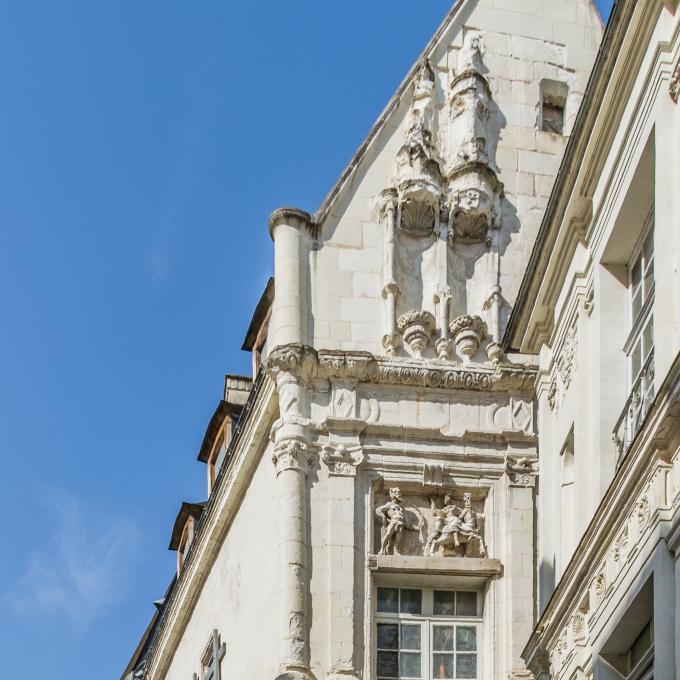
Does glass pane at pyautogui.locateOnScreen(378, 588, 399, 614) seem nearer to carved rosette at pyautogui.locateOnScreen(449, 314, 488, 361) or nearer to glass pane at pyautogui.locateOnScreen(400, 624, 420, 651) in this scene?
glass pane at pyautogui.locateOnScreen(400, 624, 420, 651)

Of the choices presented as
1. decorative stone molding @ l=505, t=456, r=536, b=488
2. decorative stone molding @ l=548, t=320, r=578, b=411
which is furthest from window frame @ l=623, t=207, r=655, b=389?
decorative stone molding @ l=505, t=456, r=536, b=488

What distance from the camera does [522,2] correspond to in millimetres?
28141

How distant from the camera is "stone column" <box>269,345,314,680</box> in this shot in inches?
927

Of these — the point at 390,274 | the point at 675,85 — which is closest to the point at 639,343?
the point at 675,85

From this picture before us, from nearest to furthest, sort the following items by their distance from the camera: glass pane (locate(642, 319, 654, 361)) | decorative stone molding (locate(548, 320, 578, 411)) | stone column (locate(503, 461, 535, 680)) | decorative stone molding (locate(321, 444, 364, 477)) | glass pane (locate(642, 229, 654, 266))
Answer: glass pane (locate(642, 319, 654, 361)), glass pane (locate(642, 229, 654, 266)), decorative stone molding (locate(548, 320, 578, 411)), stone column (locate(503, 461, 535, 680)), decorative stone molding (locate(321, 444, 364, 477))

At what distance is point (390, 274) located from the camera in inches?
1024

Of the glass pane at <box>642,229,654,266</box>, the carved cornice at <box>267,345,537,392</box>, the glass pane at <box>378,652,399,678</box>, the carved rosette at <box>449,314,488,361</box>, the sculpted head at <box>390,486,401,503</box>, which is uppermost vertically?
the carved rosette at <box>449,314,488,361</box>

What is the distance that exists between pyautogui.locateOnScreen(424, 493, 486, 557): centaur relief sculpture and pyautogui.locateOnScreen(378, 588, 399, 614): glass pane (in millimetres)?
606

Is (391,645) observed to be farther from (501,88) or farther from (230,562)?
(501,88)

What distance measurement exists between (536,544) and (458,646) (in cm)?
151

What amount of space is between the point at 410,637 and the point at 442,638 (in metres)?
0.39

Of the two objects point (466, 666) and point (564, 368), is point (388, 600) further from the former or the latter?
point (564, 368)

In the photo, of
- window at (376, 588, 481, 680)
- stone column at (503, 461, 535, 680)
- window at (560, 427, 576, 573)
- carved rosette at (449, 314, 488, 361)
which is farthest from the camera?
carved rosette at (449, 314, 488, 361)

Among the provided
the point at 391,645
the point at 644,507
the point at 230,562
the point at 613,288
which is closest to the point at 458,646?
the point at 391,645
